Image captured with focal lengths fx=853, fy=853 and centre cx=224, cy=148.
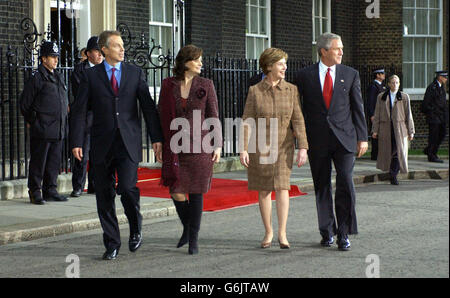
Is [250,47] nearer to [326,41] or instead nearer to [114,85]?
[326,41]

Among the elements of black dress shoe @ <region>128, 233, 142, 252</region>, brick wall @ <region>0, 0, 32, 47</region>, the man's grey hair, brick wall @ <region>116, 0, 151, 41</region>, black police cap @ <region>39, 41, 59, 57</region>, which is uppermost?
brick wall @ <region>116, 0, 151, 41</region>

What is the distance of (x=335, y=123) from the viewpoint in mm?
7539

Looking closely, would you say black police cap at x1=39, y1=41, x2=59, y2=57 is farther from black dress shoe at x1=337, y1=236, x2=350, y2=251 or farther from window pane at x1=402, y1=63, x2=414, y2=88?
window pane at x1=402, y1=63, x2=414, y2=88

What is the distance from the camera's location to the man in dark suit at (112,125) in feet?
23.7

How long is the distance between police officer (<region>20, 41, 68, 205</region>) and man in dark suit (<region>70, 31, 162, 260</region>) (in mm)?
3206

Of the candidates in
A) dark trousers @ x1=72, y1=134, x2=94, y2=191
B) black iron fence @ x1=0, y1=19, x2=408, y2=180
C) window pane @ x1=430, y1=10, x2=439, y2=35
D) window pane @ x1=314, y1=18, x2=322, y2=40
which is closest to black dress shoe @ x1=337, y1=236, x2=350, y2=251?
dark trousers @ x1=72, y1=134, x2=94, y2=191

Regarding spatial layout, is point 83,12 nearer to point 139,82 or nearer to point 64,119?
point 64,119

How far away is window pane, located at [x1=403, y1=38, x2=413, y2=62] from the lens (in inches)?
879

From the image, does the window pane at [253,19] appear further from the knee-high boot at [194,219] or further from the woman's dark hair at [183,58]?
the knee-high boot at [194,219]

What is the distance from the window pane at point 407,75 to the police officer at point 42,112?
44.4 feet

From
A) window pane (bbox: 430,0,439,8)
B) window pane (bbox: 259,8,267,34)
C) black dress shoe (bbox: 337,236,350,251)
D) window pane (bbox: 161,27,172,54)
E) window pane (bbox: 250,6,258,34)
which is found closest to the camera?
black dress shoe (bbox: 337,236,350,251)

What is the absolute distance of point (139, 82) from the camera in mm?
7355

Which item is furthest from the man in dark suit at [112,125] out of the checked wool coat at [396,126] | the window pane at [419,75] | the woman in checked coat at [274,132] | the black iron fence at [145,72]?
the window pane at [419,75]

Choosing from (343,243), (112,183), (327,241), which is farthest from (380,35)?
(112,183)
